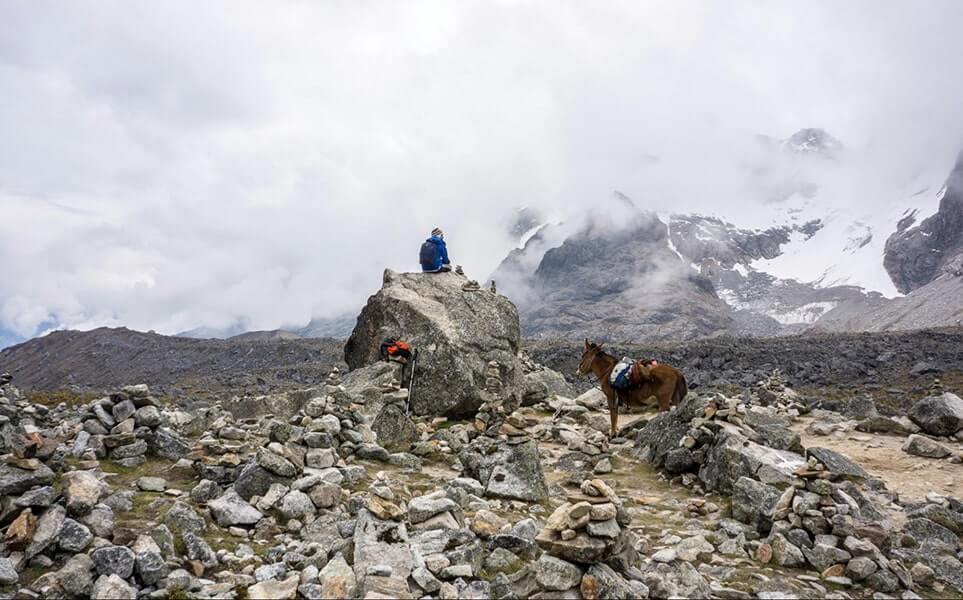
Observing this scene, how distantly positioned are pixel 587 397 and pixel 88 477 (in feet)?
62.4

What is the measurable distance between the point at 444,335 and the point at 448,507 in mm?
11075

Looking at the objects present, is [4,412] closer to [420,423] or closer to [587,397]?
[420,423]

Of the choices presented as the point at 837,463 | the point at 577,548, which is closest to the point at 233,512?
the point at 577,548

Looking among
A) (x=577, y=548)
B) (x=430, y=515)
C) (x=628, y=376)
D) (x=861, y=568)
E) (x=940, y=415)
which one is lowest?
(x=861, y=568)

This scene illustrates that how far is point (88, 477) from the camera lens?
754 centimetres

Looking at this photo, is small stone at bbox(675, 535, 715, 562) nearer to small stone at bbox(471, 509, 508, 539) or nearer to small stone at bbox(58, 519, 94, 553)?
small stone at bbox(471, 509, 508, 539)

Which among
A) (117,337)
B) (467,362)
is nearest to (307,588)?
(467,362)

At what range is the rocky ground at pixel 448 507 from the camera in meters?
6.39

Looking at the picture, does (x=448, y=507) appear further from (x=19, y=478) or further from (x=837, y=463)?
(x=837, y=463)

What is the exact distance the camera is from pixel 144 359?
351 feet

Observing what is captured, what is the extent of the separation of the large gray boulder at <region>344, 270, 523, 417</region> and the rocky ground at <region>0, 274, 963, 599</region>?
5.74 feet

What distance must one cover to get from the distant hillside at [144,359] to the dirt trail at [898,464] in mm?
68213

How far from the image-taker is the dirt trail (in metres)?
12.5

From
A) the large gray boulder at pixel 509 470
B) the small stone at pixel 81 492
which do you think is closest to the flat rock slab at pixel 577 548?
the large gray boulder at pixel 509 470
